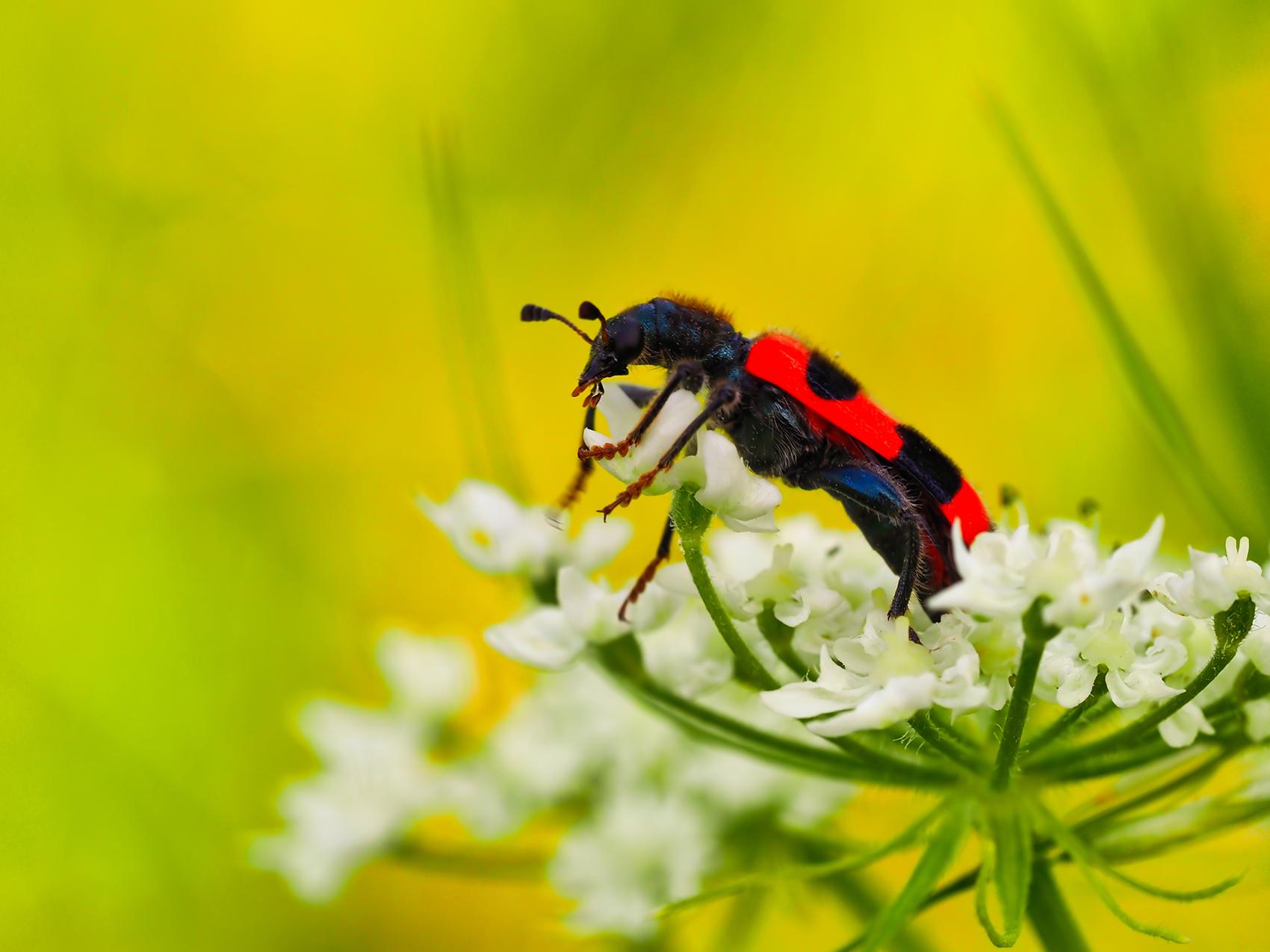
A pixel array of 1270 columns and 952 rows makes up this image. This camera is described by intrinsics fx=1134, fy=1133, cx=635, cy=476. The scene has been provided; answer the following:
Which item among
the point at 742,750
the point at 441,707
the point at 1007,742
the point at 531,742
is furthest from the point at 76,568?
the point at 1007,742

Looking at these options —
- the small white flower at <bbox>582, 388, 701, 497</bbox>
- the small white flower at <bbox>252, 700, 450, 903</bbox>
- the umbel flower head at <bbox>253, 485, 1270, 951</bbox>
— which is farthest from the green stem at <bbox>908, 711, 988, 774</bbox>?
the small white flower at <bbox>252, 700, 450, 903</bbox>

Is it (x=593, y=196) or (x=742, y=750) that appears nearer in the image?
(x=742, y=750)

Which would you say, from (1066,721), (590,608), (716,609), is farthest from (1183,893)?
(590,608)

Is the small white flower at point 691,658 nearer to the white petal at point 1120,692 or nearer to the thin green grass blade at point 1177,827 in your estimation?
the white petal at point 1120,692

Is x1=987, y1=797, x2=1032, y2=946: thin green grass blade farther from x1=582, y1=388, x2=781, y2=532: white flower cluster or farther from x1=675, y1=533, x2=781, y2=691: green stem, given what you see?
x1=582, y1=388, x2=781, y2=532: white flower cluster

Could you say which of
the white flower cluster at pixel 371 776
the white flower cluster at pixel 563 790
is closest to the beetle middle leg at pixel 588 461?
the white flower cluster at pixel 563 790

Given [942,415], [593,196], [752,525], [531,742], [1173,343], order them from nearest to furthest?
[752,525] < [531,742] < [1173,343] < [942,415] < [593,196]

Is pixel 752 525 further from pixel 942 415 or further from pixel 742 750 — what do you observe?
pixel 942 415
